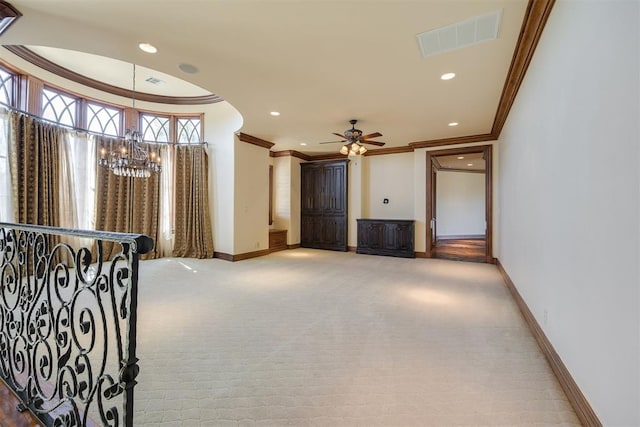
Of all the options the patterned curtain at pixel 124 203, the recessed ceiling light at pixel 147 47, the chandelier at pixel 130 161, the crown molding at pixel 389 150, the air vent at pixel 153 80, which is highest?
the air vent at pixel 153 80

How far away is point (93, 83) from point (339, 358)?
6376 millimetres

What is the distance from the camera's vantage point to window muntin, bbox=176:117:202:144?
6695 millimetres

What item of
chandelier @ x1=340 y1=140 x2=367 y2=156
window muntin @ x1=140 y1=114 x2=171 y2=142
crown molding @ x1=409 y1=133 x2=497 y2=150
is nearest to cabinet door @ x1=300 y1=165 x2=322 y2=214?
crown molding @ x1=409 y1=133 x2=497 y2=150

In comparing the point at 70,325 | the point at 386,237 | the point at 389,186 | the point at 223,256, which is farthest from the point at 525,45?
the point at 223,256

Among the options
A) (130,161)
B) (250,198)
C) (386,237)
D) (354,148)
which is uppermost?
(354,148)

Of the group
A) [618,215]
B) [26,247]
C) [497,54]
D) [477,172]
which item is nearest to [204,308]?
[26,247]

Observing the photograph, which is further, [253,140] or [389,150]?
[389,150]

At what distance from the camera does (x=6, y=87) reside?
4355mm

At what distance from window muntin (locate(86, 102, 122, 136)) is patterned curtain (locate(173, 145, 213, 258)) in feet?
3.99

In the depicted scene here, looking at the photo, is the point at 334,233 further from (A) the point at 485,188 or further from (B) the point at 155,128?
(B) the point at 155,128

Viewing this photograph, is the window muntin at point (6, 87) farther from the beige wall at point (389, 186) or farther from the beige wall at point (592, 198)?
the beige wall at point (389, 186)

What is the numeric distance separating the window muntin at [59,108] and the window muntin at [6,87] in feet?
1.36

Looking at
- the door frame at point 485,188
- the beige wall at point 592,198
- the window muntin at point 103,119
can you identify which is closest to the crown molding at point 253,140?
the window muntin at point 103,119

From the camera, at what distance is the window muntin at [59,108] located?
4.89 metres
